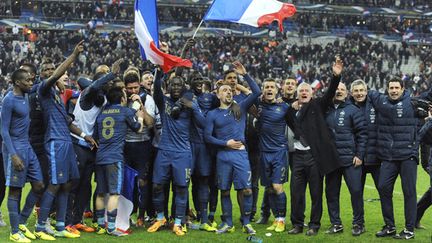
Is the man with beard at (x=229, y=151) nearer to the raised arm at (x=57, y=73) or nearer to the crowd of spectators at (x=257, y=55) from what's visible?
the raised arm at (x=57, y=73)

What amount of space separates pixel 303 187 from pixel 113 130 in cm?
271

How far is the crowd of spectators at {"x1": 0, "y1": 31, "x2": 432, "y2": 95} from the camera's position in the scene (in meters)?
39.2

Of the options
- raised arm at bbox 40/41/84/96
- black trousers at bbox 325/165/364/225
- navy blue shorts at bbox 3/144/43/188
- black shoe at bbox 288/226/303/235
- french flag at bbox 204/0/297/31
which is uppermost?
french flag at bbox 204/0/297/31

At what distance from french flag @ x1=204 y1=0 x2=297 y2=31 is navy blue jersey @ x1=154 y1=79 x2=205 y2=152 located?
5.84 feet

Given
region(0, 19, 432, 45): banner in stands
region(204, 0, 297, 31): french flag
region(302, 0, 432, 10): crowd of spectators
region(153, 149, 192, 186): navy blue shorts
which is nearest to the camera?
region(153, 149, 192, 186): navy blue shorts

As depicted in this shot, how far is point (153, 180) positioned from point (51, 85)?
6.36ft

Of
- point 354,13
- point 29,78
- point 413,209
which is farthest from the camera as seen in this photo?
point 354,13

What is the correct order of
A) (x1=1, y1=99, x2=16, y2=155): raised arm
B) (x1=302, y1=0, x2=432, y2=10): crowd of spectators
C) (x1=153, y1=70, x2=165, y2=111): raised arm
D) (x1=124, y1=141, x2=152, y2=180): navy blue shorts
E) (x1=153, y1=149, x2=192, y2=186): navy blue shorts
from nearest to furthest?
(x1=1, y1=99, x2=16, y2=155): raised arm → (x1=153, y1=70, x2=165, y2=111): raised arm → (x1=153, y1=149, x2=192, y2=186): navy blue shorts → (x1=124, y1=141, x2=152, y2=180): navy blue shorts → (x1=302, y1=0, x2=432, y2=10): crowd of spectators

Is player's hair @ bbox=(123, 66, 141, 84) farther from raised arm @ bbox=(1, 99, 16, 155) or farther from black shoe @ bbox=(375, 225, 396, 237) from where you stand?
black shoe @ bbox=(375, 225, 396, 237)

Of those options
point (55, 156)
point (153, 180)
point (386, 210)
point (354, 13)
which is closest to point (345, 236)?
point (386, 210)

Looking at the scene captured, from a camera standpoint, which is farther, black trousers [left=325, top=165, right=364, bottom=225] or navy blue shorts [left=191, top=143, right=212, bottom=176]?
navy blue shorts [left=191, top=143, right=212, bottom=176]

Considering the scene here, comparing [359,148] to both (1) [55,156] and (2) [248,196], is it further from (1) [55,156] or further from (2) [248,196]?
(1) [55,156]

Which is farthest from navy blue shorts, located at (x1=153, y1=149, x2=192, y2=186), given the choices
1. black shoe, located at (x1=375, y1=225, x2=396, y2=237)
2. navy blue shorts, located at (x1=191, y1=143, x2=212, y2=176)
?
black shoe, located at (x1=375, y1=225, x2=396, y2=237)

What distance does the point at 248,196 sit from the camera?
9.84 metres
